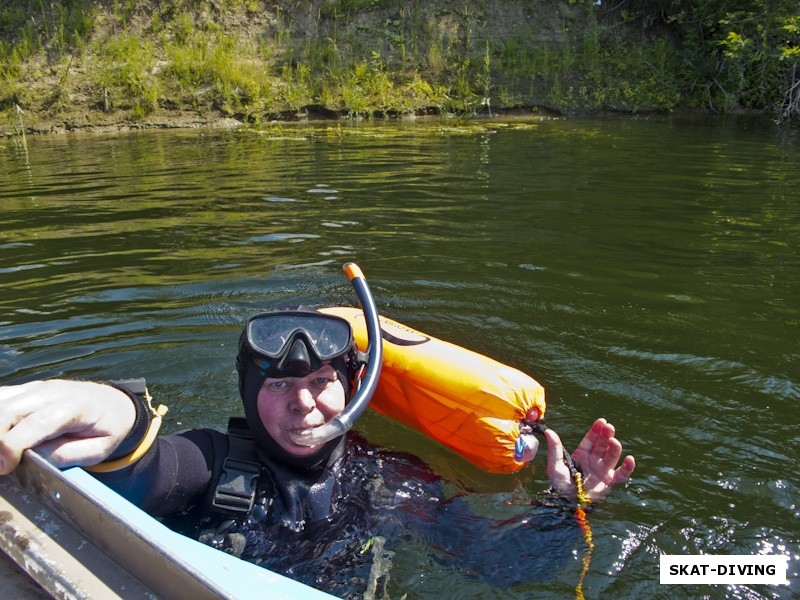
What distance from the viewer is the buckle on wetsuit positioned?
2.24 m

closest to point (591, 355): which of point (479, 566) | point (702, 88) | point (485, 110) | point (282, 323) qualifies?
point (479, 566)

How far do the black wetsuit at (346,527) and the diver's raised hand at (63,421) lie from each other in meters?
0.25

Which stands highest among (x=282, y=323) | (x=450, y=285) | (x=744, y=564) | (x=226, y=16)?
(x=226, y=16)

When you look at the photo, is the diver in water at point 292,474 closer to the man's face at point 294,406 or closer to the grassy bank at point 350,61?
the man's face at point 294,406

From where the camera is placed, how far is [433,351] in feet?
9.21

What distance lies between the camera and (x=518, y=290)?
477 cm

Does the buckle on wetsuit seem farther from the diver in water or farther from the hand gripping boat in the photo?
the hand gripping boat

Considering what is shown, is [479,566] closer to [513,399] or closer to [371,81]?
[513,399]

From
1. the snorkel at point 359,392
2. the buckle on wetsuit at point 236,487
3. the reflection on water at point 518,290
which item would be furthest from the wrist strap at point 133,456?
the reflection on water at point 518,290

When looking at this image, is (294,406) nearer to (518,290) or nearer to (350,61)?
(518,290)

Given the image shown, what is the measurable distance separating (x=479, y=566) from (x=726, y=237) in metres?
4.23

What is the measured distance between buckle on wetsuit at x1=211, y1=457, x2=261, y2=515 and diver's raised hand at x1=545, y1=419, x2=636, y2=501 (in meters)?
1.01

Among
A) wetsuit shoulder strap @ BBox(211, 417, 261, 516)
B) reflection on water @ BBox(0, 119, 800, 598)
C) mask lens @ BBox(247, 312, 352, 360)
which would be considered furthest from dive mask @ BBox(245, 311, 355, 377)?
reflection on water @ BBox(0, 119, 800, 598)

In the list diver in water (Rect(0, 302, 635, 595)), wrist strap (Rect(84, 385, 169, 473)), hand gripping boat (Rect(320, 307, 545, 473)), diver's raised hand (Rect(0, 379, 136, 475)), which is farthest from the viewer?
hand gripping boat (Rect(320, 307, 545, 473))
